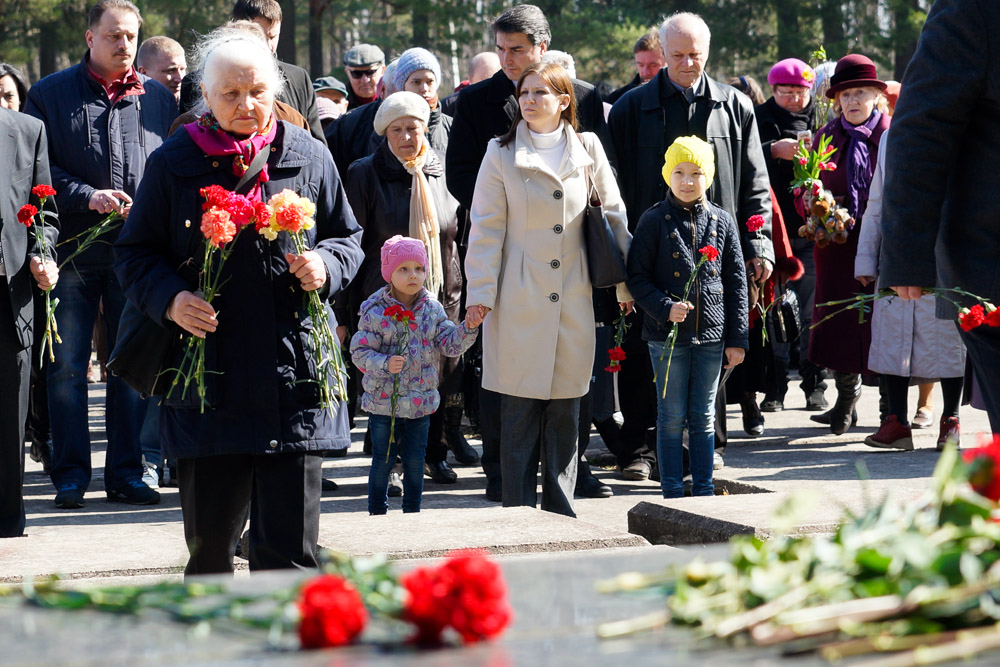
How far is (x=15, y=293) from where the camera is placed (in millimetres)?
5770

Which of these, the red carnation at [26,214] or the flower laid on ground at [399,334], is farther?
the flower laid on ground at [399,334]

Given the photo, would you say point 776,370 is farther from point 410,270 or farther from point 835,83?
point 410,270

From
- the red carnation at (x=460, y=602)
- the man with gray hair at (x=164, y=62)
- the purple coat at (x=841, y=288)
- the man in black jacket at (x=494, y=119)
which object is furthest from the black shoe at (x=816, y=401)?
the red carnation at (x=460, y=602)

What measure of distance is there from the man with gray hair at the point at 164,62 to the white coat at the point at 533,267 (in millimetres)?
2724

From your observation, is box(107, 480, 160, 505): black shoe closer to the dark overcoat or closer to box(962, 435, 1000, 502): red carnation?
the dark overcoat

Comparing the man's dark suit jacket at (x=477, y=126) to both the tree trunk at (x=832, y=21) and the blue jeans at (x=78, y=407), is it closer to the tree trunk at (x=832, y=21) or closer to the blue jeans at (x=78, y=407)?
the blue jeans at (x=78, y=407)

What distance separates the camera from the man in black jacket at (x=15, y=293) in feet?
18.7

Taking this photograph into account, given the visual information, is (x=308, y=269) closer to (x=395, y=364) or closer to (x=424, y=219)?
(x=395, y=364)

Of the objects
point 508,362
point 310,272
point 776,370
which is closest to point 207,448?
point 310,272

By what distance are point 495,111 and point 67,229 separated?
7.07 ft

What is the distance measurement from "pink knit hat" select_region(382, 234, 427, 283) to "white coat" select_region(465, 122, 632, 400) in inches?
13.3

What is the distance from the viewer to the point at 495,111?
22.6ft

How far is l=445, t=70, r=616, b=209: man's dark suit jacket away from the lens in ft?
22.5

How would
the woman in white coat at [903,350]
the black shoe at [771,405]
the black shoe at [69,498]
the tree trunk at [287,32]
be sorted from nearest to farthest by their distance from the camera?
1. the black shoe at [69,498]
2. the woman in white coat at [903,350]
3. the black shoe at [771,405]
4. the tree trunk at [287,32]
